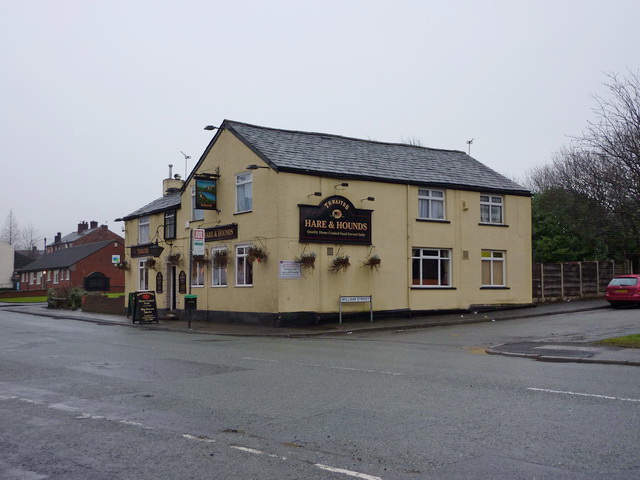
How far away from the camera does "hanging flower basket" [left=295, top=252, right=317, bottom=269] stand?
2348 centimetres

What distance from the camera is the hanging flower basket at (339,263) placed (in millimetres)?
24297

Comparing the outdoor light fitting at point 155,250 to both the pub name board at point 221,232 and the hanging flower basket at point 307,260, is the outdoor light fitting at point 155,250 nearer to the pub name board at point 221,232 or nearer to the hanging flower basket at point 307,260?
the pub name board at point 221,232

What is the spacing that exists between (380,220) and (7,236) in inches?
4299

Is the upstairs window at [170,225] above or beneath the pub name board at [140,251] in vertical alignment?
above

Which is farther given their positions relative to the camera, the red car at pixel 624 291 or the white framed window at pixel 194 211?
the white framed window at pixel 194 211

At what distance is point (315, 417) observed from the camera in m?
7.82

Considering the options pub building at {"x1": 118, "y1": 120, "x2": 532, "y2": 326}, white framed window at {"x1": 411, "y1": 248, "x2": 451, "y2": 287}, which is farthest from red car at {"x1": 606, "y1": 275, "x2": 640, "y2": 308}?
white framed window at {"x1": 411, "y1": 248, "x2": 451, "y2": 287}

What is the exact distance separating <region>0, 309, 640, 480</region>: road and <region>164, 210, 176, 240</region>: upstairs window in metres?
16.5

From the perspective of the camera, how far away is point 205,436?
22.9 feet

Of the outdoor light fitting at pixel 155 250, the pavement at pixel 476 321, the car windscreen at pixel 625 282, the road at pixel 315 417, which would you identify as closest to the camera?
the road at pixel 315 417

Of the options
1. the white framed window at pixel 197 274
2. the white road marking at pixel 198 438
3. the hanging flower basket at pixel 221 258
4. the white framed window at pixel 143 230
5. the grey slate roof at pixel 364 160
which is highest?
the grey slate roof at pixel 364 160

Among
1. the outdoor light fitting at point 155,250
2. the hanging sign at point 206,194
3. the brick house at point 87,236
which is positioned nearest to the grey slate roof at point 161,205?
the outdoor light fitting at point 155,250

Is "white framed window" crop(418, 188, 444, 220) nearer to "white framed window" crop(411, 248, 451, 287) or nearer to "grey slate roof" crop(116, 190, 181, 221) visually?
"white framed window" crop(411, 248, 451, 287)

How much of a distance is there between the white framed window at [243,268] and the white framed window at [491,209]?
11.1 meters
